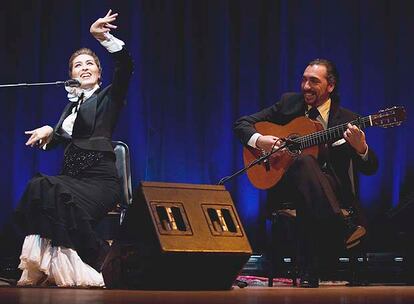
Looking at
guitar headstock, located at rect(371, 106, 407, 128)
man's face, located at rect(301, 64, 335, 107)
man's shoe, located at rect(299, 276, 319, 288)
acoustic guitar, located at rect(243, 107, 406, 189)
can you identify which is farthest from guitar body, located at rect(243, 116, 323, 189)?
man's shoe, located at rect(299, 276, 319, 288)

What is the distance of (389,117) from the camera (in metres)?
3.49

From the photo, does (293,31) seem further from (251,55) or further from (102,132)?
(102,132)

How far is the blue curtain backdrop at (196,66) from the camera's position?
198 inches

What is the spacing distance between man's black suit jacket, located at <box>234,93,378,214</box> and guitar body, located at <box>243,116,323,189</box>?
0.16 feet

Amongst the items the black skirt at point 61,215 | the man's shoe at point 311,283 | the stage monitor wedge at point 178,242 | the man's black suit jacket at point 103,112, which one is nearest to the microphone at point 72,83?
the man's black suit jacket at point 103,112

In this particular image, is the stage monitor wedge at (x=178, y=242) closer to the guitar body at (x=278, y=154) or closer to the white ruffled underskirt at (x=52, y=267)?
the white ruffled underskirt at (x=52, y=267)

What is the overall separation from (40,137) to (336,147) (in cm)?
145

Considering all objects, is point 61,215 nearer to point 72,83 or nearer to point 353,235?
point 72,83

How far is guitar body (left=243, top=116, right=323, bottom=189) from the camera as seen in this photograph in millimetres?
3631

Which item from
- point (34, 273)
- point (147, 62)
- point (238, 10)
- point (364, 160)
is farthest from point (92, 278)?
point (238, 10)

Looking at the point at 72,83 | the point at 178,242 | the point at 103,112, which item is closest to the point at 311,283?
the point at 178,242

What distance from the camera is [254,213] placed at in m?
5.02

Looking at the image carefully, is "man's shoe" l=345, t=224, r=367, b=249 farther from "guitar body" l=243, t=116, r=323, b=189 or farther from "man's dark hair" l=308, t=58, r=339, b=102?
"man's dark hair" l=308, t=58, r=339, b=102

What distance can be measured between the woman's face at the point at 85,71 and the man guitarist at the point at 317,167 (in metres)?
0.80
